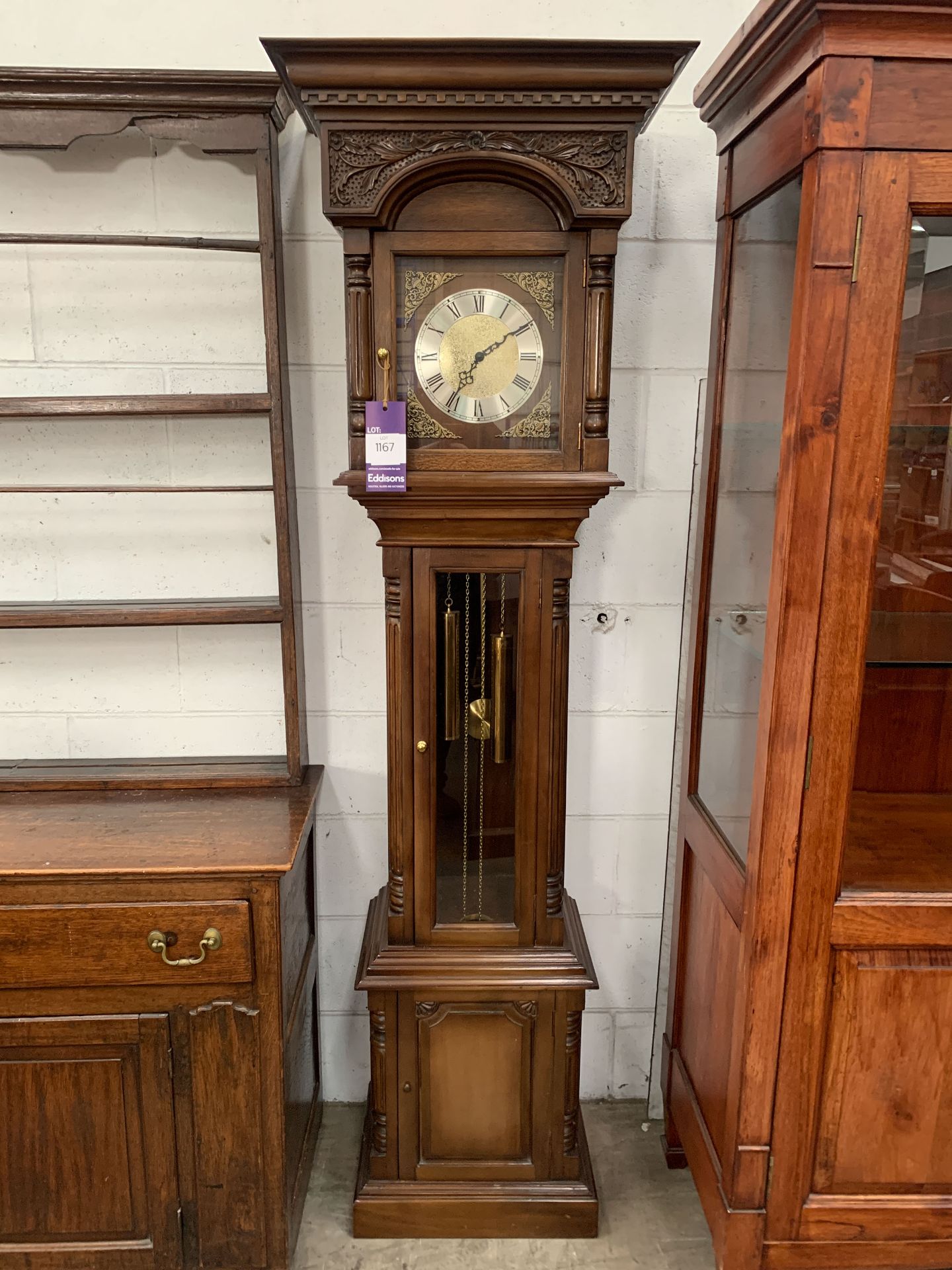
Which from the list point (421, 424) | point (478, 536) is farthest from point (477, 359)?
point (478, 536)

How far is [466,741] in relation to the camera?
1.58m

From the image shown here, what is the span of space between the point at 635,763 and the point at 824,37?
4.16 ft

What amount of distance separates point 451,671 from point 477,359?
20.2 inches

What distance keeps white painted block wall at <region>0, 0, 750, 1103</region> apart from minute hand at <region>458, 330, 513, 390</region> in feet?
1.25

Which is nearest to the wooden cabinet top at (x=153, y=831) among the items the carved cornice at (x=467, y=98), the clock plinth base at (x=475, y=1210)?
the clock plinth base at (x=475, y=1210)

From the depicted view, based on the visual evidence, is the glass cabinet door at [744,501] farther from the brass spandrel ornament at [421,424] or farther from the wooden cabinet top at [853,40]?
the brass spandrel ornament at [421,424]

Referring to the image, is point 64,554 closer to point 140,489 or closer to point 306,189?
point 140,489

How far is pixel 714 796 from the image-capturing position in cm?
162

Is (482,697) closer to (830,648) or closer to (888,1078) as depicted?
(830,648)

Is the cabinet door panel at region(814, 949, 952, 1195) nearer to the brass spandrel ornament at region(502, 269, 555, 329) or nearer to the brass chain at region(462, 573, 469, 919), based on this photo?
the brass chain at region(462, 573, 469, 919)

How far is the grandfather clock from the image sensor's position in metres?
1.33

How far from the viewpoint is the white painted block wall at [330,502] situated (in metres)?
1.60

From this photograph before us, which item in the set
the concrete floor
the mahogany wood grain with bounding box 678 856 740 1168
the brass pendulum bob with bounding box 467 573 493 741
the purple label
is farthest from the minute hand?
the concrete floor

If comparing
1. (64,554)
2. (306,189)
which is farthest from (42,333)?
(306,189)
